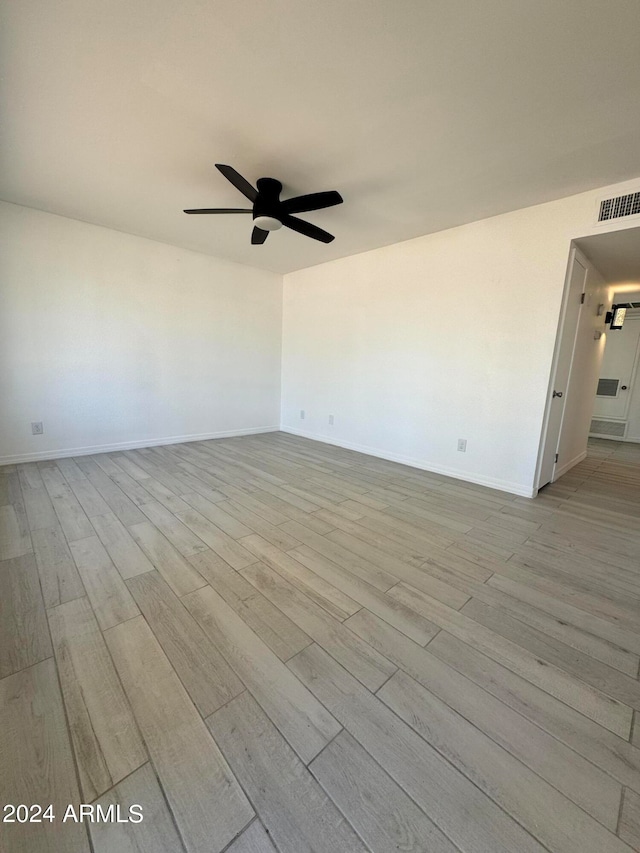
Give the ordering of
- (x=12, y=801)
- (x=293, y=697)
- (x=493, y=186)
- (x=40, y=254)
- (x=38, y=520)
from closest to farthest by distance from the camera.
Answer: (x=12, y=801)
(x=293, y=697)
(x=38, y=520)
(x=493, y=186)
(x=40, y=254)

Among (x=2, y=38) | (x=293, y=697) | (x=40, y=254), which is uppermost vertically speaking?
(x=2, y=38)

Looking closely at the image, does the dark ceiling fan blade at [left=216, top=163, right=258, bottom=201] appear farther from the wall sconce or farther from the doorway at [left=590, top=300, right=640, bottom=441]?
the doorway at [left=590, top=300, right=640, bottom=441]

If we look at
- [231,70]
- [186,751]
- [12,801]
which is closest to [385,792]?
[186,751]

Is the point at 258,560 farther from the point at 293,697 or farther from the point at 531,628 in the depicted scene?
the point at 531,628

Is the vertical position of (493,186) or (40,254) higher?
(493,186)

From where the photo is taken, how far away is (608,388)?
231 inches

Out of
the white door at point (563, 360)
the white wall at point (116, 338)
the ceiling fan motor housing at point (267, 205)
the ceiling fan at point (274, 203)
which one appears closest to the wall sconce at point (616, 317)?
the white door at point (563, 360)

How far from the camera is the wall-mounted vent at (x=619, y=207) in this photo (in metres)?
2.31

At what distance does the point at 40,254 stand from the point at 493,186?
165 inches

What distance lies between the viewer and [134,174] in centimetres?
253

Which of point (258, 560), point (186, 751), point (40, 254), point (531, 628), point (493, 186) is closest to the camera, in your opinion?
point (186, 751)

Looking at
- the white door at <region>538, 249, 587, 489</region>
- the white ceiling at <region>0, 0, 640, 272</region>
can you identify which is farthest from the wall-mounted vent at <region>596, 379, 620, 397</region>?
the white ceiling at <region>0, 0, 640, 272</region>

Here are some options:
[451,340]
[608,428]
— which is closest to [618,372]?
[608,428]

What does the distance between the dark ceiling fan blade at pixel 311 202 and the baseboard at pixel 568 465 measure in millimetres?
3353
